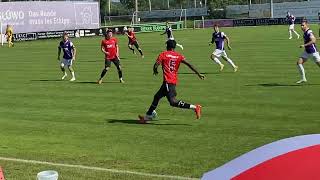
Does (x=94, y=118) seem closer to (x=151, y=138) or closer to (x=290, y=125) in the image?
(x=151, y=138)

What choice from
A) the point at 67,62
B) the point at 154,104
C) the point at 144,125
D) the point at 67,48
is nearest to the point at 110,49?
the point at 67,48

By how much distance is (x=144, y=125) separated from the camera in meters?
12.8

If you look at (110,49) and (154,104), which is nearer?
(154,104)

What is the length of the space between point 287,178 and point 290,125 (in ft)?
30.5

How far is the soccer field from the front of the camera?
30.0 feet

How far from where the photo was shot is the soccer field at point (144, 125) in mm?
9148

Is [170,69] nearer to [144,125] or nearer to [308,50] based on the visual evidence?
[144,125]

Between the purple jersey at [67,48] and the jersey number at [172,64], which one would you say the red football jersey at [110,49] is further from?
the jersey number at [172,64]

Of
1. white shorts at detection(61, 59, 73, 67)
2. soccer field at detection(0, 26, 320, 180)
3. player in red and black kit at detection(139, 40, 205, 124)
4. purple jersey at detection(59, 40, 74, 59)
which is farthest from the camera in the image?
white shorts at detection(61, 59, 73, 67)

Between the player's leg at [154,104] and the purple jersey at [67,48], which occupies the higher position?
the purple jersey at [67,48]

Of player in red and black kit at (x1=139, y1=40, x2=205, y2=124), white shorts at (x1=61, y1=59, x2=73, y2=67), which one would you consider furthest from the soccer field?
white shorts at (x1=61, y1=59, x2=73, y2=67)

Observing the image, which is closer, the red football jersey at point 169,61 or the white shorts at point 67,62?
the red football jersey at point 169,61

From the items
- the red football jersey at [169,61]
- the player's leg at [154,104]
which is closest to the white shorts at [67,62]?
the player's leg at [154,104]

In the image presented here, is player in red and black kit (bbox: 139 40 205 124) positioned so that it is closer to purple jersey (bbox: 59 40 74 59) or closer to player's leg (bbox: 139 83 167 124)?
player's leg (bbox: 139 83 167 124)
